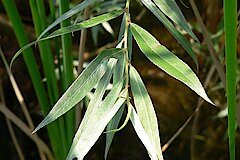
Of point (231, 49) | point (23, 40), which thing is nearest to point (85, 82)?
point (231, 49)

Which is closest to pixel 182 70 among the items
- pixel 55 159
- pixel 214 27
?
pixel 55 159

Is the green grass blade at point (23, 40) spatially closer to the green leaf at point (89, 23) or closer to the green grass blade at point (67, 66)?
the green grass blade at point (67, 66)

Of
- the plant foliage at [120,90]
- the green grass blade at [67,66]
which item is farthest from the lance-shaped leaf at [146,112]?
the green grass blade at [67,66]

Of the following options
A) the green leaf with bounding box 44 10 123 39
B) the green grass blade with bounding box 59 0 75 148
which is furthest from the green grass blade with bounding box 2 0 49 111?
the green leaf with bounding box 44 10 123 39

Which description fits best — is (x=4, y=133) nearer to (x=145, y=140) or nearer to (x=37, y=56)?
(x=37, y=56)

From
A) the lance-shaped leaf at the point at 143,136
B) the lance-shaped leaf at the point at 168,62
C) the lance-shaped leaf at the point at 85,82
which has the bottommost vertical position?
the lance-shaped leaf at the point at 143,136

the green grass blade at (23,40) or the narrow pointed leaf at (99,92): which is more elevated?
the green grass blade at (23,40)

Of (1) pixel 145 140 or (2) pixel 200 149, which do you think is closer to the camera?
(1) pixel 145 140
